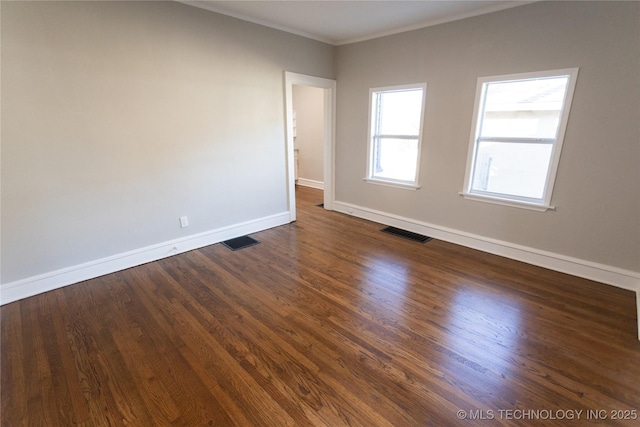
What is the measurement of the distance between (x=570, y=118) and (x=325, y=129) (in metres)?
3.14

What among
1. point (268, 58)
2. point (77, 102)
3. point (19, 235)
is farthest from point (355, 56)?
point (19, 235)

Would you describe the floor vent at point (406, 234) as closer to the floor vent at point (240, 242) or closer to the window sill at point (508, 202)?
the window sill at point (508, 202)

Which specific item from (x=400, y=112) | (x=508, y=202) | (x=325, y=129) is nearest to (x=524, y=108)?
(x=508, y=202)

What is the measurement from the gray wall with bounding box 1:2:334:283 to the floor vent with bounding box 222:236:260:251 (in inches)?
10.6

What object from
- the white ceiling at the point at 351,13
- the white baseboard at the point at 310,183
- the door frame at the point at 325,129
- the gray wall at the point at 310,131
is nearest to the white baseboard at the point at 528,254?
the door frame at the point at 325,129

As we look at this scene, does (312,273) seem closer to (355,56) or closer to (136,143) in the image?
(136,143)

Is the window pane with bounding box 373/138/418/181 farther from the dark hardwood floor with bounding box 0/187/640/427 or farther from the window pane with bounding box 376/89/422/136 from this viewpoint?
the dark hardwood floor with bounding box 0/187/640/427

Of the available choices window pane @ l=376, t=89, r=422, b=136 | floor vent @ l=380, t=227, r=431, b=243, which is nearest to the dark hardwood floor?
floor vent @ l=380, t=227, r=431, b=243

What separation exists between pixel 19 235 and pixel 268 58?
10.3 feet

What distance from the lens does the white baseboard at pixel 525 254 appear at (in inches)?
106

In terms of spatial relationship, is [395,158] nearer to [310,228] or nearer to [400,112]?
[400,112]

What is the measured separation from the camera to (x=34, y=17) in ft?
7.41

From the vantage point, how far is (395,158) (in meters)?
4.30

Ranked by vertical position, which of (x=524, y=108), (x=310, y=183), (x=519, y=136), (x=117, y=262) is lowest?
(x=117, y=262)
